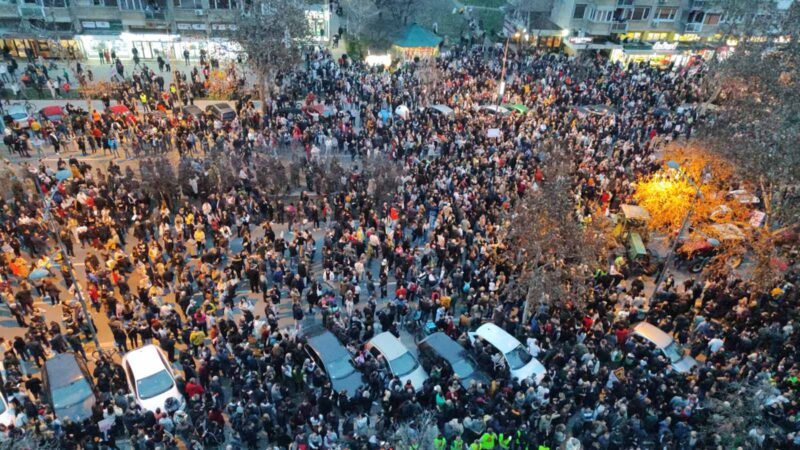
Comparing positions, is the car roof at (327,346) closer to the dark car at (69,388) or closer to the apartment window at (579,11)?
the dark car at (69,388)

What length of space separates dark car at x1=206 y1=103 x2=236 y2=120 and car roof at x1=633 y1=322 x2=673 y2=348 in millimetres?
22948

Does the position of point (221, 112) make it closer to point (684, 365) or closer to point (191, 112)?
point (191, 112)

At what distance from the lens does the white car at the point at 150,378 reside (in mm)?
14180

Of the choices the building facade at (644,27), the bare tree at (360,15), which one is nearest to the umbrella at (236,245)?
the bare tree at (360,15)

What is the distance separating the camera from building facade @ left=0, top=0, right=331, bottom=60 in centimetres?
3706

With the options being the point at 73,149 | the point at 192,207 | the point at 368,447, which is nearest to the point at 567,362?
the point at 368,447

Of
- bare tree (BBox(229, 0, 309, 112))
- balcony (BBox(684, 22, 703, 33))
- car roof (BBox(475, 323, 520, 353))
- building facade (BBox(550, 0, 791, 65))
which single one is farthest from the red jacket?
balcony (BBox(684, 22, 703, 33))

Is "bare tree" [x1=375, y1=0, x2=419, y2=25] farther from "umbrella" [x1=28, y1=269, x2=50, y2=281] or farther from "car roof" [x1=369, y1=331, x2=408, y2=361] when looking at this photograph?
"car roof" [x1=369, y1=331, x2=408, y2=361]

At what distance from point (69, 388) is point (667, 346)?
16964 millimetres

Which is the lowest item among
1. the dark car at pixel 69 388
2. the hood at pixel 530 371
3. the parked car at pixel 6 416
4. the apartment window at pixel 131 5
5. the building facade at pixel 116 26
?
the parked car at pixel 6 416

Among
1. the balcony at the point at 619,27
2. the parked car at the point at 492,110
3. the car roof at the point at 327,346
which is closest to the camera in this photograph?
the car roof at the point at 327,346

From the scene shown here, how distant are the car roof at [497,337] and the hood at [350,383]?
3.92 metres

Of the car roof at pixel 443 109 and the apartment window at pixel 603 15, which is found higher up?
the apartment window at pixel 603 15

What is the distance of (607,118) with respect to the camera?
32344 millimetres
